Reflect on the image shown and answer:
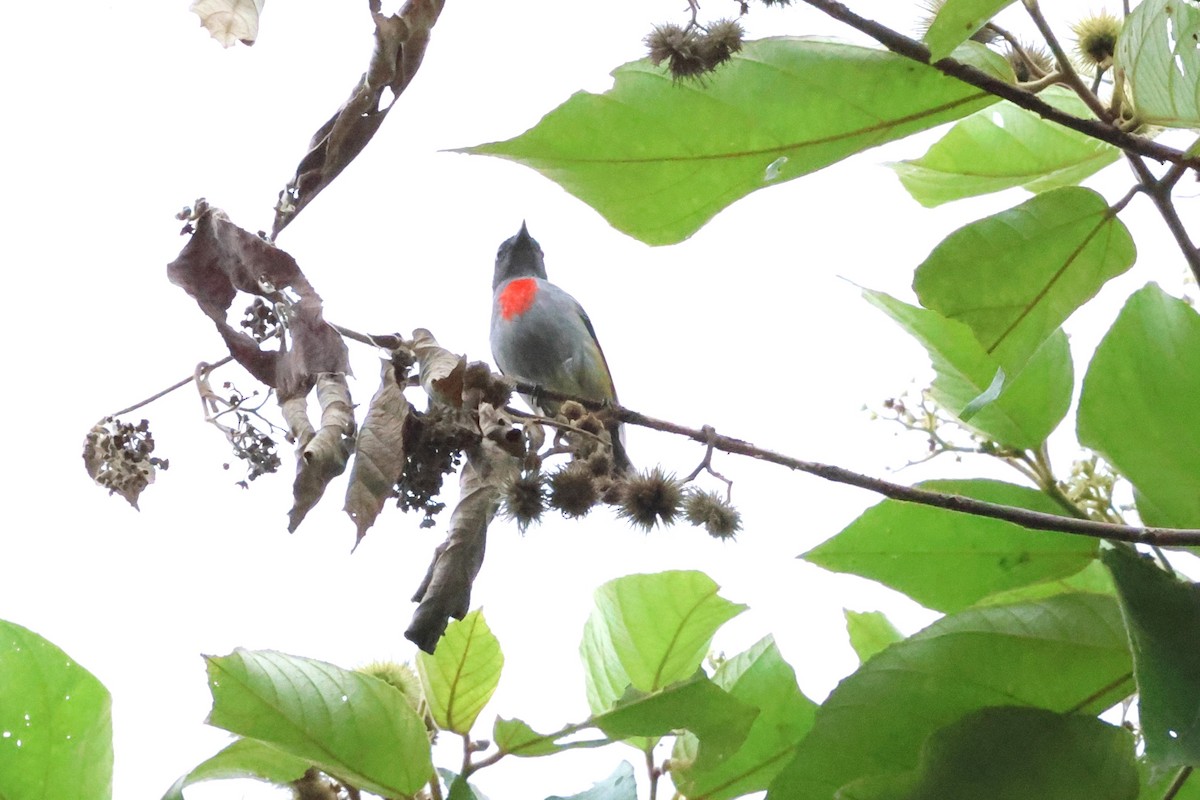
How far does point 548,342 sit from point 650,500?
1891 mm

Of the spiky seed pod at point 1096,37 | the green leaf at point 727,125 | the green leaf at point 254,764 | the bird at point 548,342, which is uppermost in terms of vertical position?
the bird at point 548,342

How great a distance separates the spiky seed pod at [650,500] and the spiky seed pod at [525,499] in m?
0.09

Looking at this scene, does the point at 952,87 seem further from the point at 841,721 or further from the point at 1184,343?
the point at 841,721

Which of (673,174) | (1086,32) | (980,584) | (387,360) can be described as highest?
(1086,32)

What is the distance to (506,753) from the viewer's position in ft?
4.09

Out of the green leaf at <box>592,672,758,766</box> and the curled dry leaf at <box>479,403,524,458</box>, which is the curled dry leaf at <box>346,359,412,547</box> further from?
the green leaf at <box>592,672,758,766</box>

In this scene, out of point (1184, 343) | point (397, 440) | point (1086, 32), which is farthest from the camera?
point (1086, 32)

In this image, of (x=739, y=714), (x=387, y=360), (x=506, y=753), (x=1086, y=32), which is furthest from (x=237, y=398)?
(x=1086, y=32)

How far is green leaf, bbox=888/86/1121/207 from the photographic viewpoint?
140cm

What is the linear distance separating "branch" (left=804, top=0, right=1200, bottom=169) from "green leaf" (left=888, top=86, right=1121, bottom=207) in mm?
331

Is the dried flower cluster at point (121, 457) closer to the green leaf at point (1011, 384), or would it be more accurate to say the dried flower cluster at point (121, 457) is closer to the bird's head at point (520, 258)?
the green leaf at point (1011, 384)

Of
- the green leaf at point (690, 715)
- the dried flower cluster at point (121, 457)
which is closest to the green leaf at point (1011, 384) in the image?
the green leaf at point (690, 715)

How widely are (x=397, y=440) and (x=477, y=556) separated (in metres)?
0.14

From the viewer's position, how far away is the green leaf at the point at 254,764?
1.29 meters
